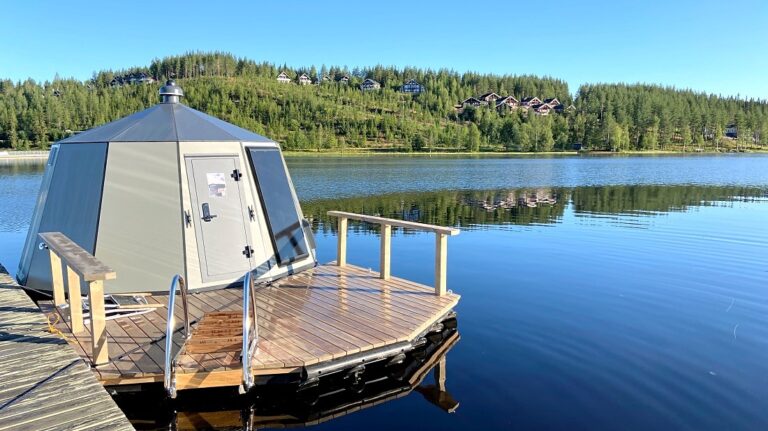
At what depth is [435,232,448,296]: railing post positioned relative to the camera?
301 inches

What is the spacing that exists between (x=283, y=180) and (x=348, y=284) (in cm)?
217

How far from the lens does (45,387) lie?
441 centimetres

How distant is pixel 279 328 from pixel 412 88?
16515 cm

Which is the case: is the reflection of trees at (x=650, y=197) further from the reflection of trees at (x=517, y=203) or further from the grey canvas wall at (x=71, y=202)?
the grey canvas wall at (x=71, y=202)

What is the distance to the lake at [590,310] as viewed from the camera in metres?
5.52

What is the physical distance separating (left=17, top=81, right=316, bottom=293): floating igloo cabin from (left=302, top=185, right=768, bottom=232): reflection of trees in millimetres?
9639

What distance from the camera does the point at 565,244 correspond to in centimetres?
1516

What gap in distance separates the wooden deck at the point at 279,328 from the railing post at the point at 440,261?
0.16 metres

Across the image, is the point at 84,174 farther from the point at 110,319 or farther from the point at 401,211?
the point at 401,211

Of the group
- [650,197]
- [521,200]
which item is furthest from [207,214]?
[650,197]

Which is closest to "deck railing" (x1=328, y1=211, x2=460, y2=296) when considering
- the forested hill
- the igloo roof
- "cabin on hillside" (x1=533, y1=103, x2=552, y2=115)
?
the igloo roof

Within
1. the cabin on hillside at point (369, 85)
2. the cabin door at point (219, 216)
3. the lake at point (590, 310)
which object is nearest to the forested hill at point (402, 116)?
the cabin on hillside at point (369, 85)

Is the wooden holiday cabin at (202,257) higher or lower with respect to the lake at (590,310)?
higher

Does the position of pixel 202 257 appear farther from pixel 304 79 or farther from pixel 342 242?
pixel 304 79
